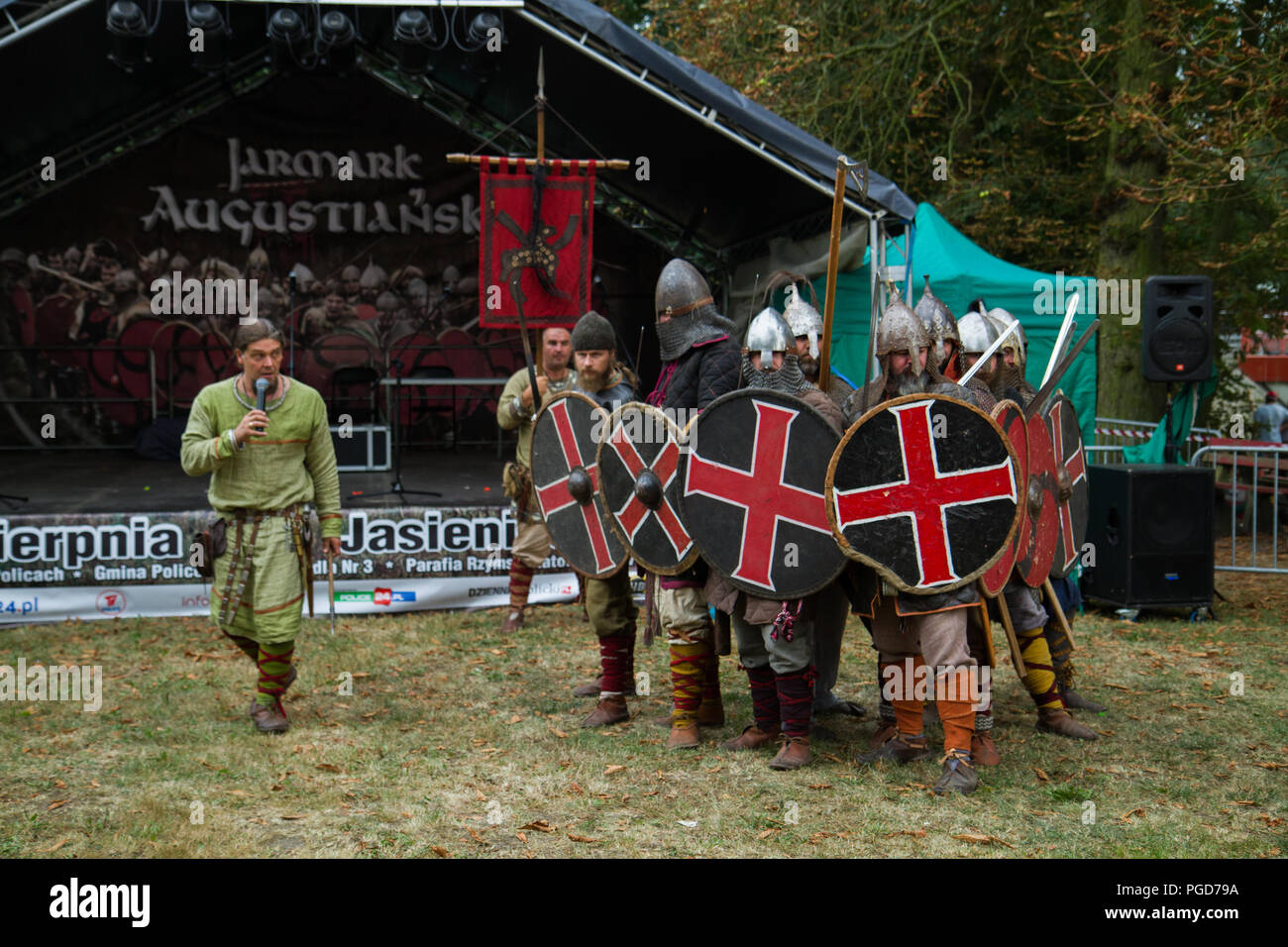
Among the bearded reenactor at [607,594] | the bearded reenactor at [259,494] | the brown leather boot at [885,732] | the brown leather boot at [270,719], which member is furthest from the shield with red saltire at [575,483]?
the brown leather boot at [270,719]

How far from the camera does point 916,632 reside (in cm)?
425

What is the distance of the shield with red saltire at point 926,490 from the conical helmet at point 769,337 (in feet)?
1.55

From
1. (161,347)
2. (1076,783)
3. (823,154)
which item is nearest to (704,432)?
(1076,783)

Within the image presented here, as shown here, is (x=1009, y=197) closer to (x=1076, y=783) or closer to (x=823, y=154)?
(x=823, y=154)

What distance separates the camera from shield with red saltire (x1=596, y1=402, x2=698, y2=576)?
430cm

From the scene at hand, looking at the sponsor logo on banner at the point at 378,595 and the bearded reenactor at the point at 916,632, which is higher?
the bearded reenactor at the point at 916,632

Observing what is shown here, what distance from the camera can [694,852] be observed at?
3.45 metres

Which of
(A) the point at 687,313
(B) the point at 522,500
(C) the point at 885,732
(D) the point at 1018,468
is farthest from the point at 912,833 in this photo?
(B) the point at 522,500

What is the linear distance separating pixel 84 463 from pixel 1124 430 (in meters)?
8.75

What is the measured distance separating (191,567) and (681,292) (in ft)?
13.2

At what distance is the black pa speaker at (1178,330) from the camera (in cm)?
706

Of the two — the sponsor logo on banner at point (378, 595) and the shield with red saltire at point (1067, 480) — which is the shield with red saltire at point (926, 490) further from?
the sponsor logo on banner at point (378, 595)

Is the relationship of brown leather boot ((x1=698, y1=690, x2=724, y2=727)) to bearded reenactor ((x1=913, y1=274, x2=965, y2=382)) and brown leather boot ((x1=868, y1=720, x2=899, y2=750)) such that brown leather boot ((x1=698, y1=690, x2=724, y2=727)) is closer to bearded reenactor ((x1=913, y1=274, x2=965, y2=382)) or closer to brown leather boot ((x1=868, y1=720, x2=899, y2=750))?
brown leather boot ((x1=868, y1=720, x2=899, y2=750))

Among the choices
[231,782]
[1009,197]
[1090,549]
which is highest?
[1009,197]
